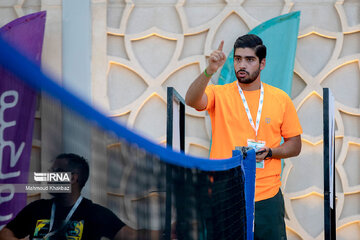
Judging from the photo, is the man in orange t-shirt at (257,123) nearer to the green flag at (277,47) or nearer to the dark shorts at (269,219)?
the dark shorts at (269,219)

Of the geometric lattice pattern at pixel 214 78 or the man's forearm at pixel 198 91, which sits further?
the geometric lattice pattern at pixel 214 78

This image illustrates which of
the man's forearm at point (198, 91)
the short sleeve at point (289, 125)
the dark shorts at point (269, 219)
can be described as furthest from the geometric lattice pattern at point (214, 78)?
the man's forearm at point (198, 91)

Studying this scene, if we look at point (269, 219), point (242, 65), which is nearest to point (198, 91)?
point (242, 65)

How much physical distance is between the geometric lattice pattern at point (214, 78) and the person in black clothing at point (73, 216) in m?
3.55

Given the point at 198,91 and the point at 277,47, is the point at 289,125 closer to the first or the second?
the point at 198,91

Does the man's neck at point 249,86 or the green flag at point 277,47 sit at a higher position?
the green flag at point 277,47

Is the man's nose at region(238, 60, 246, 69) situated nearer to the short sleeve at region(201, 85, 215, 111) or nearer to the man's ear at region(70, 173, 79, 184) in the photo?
the short sleeve at region(201, 85, 215, 111)

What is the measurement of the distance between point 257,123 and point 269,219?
58 centimetres

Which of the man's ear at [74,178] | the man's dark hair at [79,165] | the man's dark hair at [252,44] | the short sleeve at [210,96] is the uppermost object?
the man's dark hair at [252,44]

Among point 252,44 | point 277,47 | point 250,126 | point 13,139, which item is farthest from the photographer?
point 277,47

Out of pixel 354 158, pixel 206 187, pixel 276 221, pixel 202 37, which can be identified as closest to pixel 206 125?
pixel 202 37

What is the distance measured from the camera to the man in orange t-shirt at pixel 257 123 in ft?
10.3

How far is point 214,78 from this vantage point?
15.4 ft

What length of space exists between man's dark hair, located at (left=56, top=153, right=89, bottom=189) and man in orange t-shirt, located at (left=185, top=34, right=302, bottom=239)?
1964 millimetres
